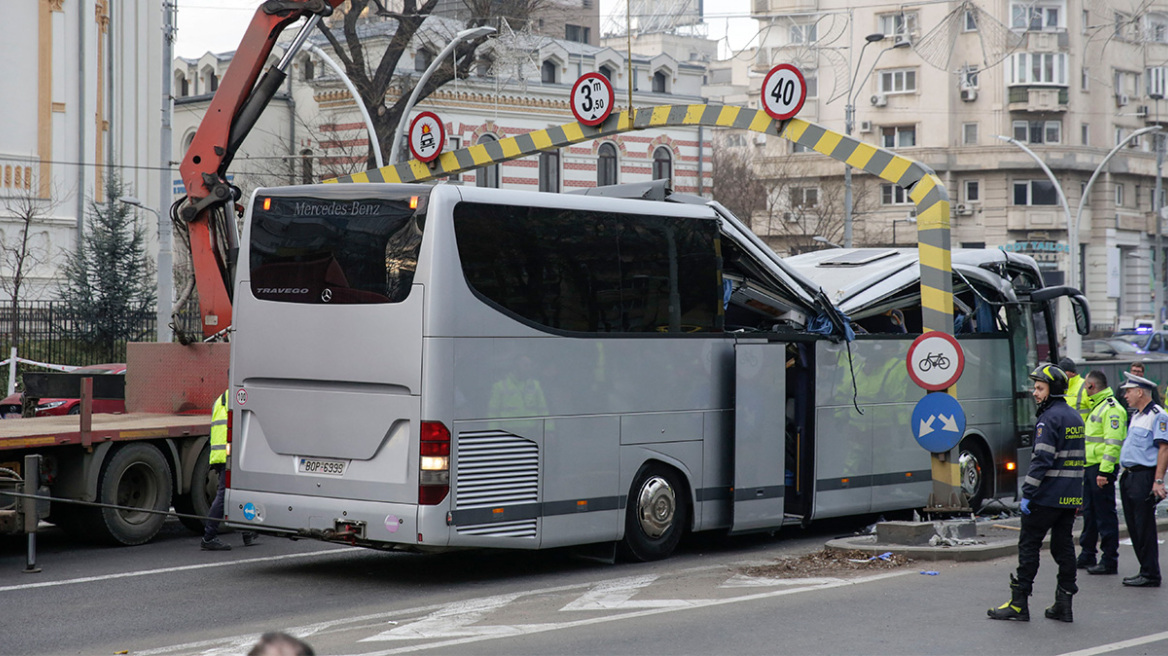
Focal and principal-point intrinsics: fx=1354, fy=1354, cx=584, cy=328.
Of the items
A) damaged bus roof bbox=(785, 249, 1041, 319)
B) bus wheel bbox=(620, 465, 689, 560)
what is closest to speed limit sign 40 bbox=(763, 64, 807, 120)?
damaged bus roof bbox=(785, 249, 1041, 319)

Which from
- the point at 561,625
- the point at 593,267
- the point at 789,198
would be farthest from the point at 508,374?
the point at 789,198

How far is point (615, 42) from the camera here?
12406 cm

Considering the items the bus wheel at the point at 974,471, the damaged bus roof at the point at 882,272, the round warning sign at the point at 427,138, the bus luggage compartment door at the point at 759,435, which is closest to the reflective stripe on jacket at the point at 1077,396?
the damaged bus roof at the point at 882,272

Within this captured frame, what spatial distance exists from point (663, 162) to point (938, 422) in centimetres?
4494

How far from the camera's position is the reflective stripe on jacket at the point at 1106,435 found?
38.4 feet

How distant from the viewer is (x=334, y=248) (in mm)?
10930

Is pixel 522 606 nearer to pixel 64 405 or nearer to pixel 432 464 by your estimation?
pixel 432 464

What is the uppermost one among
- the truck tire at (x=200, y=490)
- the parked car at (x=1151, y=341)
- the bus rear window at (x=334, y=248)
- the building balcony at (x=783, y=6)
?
the building balcony at (x=783, y=6)

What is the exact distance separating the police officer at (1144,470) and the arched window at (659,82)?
48.2 meters

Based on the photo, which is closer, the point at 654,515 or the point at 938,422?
the point at 654,515

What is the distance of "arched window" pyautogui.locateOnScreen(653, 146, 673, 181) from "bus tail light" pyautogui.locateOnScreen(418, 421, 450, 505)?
153 ft

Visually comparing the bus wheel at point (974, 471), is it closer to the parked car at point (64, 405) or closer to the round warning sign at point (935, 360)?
the round warning sign at point (935, 360)

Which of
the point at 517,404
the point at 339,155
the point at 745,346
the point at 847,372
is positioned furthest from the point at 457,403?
the point at 339,155

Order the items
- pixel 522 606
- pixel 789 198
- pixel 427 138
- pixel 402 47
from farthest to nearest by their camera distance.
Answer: pixel 789 198 → pixel 402 47 → pixel 427 138 → pixel 522 606
